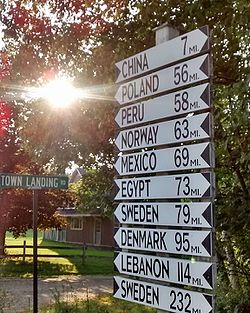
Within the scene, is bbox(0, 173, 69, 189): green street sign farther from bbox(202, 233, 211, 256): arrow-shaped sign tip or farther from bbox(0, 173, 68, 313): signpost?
bbox(202, 233, 211, 256): arrow-shaped sign tip

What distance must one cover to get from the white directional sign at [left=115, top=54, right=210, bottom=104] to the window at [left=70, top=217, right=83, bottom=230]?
33086 millimetres

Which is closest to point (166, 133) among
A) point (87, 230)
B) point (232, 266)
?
point (232, 266)

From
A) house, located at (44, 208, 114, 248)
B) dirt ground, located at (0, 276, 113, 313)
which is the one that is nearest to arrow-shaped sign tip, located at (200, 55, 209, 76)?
dirt ground, located at (0, 276, 113, 313)

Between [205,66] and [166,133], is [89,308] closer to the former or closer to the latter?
[166,133]

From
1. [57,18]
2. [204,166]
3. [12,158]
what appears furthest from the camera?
[12,158]

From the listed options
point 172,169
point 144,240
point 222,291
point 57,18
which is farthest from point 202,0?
point 222,291

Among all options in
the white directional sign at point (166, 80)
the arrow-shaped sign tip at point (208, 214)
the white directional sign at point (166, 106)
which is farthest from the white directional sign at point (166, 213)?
the white directional sign at point (166, 80)

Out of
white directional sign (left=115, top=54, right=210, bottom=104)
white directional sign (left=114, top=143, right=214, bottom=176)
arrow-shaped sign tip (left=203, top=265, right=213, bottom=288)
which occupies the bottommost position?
arrow-shaped sign tip (left=203, top=265, right=213, bottom=288)

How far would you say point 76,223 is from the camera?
36.8 m

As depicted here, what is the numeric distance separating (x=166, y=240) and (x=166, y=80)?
3.26ft

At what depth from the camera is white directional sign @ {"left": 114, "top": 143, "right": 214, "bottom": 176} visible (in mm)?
2639

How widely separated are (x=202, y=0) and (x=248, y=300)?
3.61 metres

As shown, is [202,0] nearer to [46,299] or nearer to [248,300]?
[248,300]

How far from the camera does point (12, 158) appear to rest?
57.1ft
